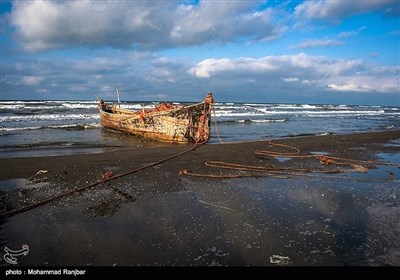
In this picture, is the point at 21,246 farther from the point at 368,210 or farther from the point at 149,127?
the point at 149,127

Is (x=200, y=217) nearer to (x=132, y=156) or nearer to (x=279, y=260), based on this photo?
(x=279, y=260)

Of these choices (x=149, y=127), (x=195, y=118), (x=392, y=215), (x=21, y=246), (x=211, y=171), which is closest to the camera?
(x=21, y=246)

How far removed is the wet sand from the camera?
3.82 m

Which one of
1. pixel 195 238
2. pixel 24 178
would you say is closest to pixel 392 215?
pixel 195 238

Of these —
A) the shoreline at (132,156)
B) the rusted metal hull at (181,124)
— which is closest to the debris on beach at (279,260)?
the shoreline at (132,156)

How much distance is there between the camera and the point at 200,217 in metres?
5.00

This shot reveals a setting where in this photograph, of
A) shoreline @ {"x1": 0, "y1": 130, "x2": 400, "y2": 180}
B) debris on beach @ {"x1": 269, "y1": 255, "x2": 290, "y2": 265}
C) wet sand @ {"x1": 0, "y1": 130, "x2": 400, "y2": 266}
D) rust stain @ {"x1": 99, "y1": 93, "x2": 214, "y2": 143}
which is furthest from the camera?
rust stain @ {"x1": 99, "y1": 93, "x2": 214, "y2": 143}

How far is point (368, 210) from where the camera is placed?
5.39 meters

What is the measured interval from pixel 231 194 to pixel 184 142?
7945 mm

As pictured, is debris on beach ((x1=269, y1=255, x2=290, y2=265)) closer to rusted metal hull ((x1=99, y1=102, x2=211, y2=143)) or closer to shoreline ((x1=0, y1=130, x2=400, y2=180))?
shoreline ((x1=0, y1=130, x2=400, y2=180))

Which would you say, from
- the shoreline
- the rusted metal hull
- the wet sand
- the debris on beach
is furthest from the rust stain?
the debris on beach

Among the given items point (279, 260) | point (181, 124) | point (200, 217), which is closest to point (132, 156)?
point (181, 124)

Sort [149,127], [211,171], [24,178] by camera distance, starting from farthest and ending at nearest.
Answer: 1. [149,127]
2. [211,171]
3. [24,178]
